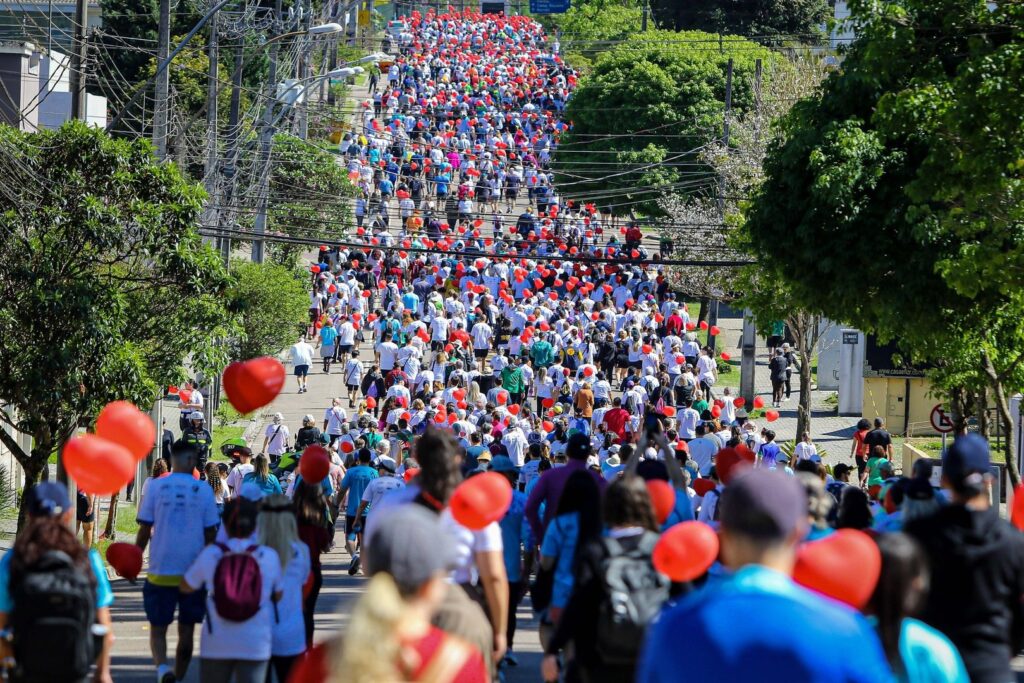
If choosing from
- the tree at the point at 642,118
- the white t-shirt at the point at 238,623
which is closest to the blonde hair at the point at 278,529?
the white t-shirt at the point at 238,623

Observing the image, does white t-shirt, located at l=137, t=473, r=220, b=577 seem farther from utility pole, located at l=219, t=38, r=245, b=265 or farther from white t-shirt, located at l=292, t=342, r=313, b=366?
white t-shirt, located at l=292, t=342, r=313, b=366

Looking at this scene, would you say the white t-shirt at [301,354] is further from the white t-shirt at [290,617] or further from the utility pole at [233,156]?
the white t-shirt at [290,617]

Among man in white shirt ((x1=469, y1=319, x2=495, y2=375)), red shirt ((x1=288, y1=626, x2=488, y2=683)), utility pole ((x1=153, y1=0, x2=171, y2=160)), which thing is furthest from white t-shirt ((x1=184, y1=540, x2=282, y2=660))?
man in white shirt ((x1=469, y1=319, x2=495, y2=375))

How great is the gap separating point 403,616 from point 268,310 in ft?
93.5

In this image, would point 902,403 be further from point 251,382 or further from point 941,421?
point 251,382

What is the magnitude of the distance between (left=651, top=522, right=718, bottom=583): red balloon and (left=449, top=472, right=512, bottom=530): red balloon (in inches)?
28.0

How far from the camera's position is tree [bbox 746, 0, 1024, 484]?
14969mm

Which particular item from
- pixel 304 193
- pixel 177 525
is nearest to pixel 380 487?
pixel 177 525

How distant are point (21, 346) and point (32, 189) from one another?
63.5 inches

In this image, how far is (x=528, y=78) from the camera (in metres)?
79.1

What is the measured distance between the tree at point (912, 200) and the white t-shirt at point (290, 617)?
326 inches

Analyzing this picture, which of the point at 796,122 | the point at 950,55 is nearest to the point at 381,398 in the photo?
the point at 796,122

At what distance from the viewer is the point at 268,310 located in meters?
32.0

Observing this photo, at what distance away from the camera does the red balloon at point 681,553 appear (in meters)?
6.75
